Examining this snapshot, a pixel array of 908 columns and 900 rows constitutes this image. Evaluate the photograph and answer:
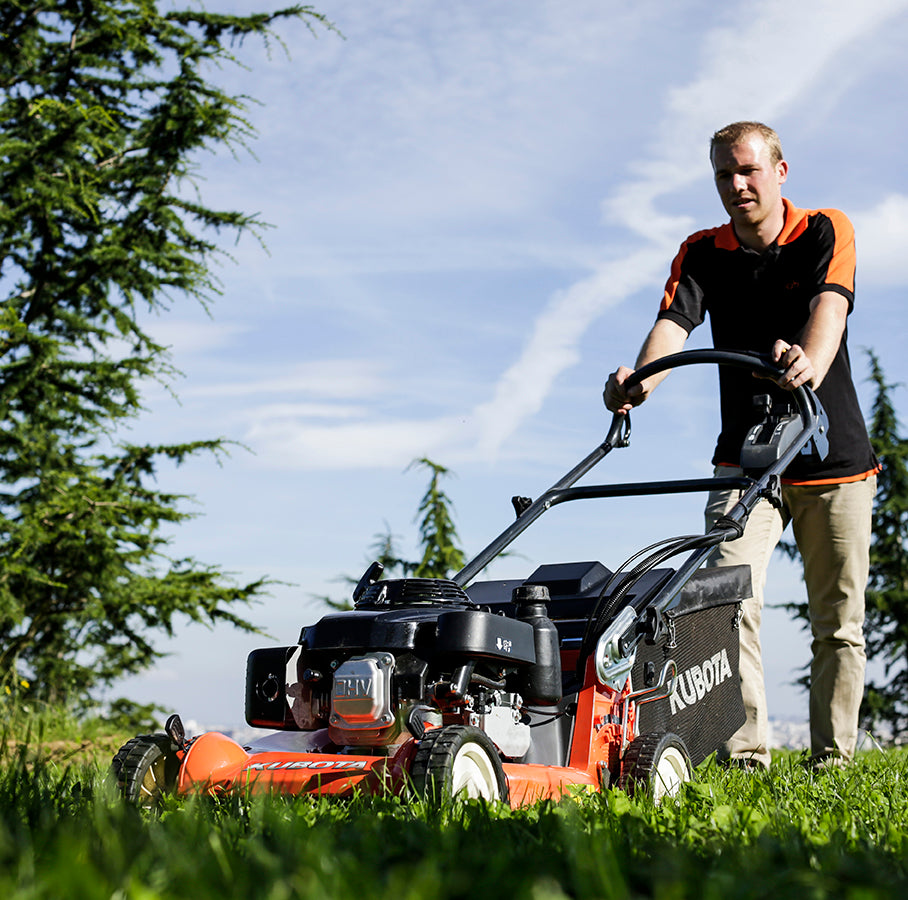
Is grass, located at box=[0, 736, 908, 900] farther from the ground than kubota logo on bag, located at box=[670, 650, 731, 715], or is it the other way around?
kubota logo on bag, located at box=[670, 650, 731, 715]

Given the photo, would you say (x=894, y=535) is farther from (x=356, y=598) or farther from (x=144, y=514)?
(x=356, y=598)

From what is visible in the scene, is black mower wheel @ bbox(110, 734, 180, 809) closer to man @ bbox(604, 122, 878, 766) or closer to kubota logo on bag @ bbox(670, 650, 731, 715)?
kubota logo on bag @ bbox(670, 650, 731, 715)


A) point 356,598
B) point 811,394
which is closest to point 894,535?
point 811,394

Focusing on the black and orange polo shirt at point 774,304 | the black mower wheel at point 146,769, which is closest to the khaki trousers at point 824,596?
the black and orange polo shirt at point 774,304

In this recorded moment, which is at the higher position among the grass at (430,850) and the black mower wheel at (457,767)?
the black mower wheel at (457,767)

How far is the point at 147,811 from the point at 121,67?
28.5ft

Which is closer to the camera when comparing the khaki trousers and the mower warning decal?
the mower warning decal

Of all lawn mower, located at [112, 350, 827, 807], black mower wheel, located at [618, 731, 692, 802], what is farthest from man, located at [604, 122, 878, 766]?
black mower wheel, located at [618, 731, 692, 802]

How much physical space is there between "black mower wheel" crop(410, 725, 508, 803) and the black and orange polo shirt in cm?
209

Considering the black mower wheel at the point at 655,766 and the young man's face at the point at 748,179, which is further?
the young man's face at the point at 748,179

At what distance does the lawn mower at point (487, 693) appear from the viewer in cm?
255

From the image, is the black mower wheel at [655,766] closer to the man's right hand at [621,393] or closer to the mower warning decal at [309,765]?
the mower warning decal at [309,765]

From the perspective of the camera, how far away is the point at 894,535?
12336 millimetres

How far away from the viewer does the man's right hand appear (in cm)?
408
